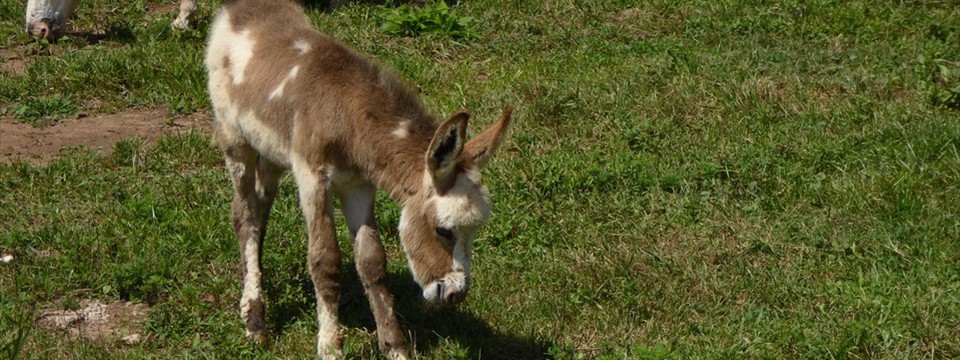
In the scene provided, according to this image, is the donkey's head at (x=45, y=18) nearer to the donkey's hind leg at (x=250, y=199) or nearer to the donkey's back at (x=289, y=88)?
the donkey's back at (x=289, y=88)

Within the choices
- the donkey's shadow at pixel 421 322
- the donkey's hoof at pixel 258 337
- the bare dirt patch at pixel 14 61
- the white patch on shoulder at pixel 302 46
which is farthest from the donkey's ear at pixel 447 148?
the bare dirt patch at pixel 14 61

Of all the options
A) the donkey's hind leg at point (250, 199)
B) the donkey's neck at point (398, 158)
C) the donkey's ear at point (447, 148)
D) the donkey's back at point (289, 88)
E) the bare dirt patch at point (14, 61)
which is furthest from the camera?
the bare dirt patch at point (14, 61)

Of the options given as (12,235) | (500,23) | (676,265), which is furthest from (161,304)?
(500,23)

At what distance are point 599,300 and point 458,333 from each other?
2.70ft

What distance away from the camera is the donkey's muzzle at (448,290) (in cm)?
541

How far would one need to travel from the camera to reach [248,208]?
6.50 metres

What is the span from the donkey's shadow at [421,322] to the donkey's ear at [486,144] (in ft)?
3.10

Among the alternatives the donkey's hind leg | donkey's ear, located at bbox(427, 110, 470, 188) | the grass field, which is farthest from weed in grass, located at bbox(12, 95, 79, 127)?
donkey's ear, located at bbox(427, 110, 470, 188)

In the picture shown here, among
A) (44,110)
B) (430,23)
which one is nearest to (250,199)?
(44,110)

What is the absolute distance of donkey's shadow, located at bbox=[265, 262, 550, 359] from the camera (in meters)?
5.96

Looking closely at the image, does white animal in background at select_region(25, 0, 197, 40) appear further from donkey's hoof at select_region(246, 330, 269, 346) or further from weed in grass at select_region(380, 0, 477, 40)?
donkey's hoof at select_region(246, 330, 269, 346)

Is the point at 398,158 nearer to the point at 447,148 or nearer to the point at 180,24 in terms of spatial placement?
the point at 447,148

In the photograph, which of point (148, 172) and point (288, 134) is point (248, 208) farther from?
point (148, 172)

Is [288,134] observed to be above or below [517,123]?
above
